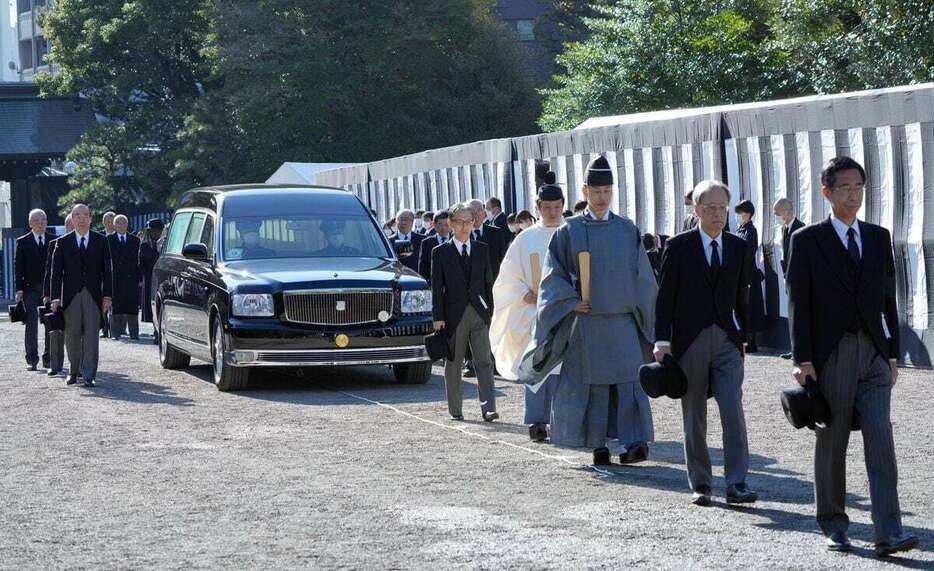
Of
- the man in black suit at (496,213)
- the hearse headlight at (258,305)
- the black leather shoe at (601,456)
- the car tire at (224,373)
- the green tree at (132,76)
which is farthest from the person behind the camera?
the green tree at (132,76)

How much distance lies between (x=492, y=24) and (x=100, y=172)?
15274 millimetres

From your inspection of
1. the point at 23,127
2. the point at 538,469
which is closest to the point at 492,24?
the point at 23,127

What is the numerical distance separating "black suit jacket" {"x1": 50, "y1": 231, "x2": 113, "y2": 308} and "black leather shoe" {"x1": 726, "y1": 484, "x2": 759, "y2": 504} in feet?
31.7

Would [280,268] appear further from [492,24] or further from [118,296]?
[492,24]

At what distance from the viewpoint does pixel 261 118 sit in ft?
199

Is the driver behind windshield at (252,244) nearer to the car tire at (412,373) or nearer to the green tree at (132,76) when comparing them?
the car tire at (412,373)

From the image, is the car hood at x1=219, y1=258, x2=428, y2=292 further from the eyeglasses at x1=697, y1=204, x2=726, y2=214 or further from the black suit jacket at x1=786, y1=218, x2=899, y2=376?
the black suit jacket at x1=786, y1=218, x2=899, y2=376

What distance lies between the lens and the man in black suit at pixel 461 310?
44.2 feet

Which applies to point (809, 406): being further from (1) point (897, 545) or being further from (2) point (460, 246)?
(2) point (460, 246)

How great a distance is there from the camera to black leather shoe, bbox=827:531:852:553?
297 inches

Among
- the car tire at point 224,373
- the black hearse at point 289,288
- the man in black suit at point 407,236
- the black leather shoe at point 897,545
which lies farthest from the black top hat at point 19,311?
the black leather shoe at point 897,545

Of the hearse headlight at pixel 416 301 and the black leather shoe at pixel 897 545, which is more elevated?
the hearse headlight at pixel 416 301

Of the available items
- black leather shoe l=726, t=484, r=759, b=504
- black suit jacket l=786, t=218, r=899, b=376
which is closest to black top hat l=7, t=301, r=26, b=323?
black leather shoe l=726, t=484, r=759, b=504

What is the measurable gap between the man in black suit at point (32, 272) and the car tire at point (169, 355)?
1.27m
